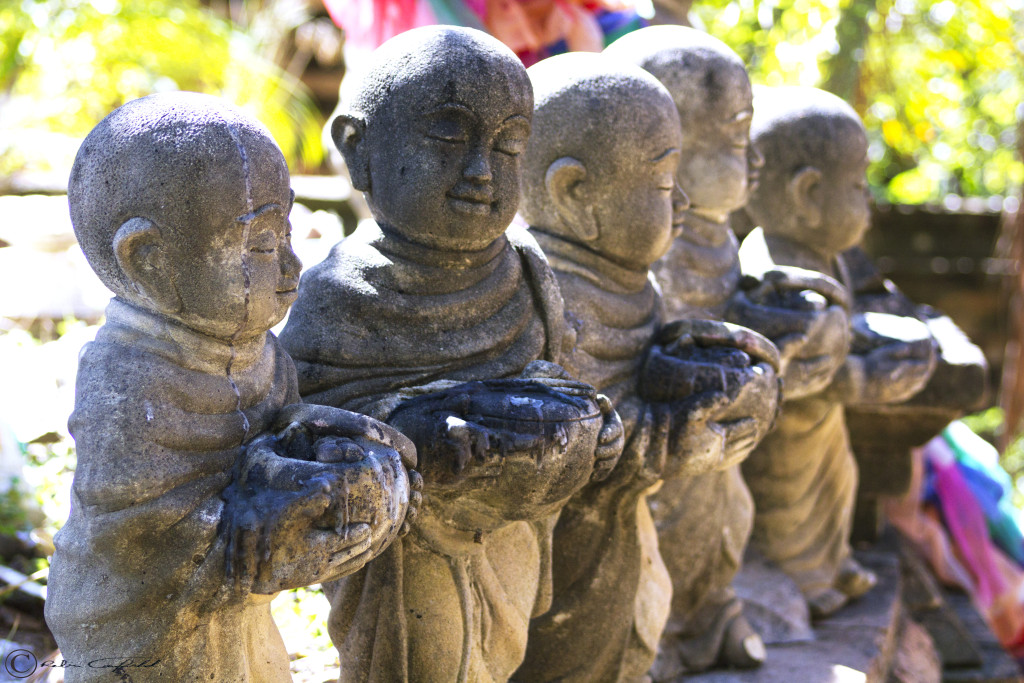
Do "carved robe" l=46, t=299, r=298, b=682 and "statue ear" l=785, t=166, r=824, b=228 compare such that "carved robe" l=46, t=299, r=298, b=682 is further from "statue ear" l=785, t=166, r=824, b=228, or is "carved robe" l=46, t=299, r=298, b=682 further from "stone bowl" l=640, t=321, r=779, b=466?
"statue ear" l=785, t=166, r=824, b=228

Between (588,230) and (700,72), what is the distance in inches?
26.5

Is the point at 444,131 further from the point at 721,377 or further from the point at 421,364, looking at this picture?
the point at 721,377

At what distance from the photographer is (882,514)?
5.16 m

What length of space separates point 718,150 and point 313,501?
1.69 metres

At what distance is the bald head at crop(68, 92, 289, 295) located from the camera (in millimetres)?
1641

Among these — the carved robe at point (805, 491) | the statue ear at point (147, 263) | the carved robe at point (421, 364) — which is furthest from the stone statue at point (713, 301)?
the statue ear at point (147, 263)

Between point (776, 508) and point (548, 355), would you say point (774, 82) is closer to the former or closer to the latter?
point (776, 508)

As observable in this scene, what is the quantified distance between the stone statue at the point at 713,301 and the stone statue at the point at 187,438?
51.3 inches

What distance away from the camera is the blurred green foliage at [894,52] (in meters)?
5.98

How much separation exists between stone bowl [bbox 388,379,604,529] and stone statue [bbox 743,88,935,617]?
1.62 meters

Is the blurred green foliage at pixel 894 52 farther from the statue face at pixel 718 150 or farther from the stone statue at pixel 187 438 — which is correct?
the stone statue at pixel 187 438

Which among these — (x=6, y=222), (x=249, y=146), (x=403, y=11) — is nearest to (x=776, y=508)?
(x=403, y=11)

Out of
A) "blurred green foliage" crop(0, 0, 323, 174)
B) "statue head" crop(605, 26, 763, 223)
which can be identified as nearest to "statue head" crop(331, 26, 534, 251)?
"statue head" crop(605, 26, 763, 223)

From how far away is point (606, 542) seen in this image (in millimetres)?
2596
